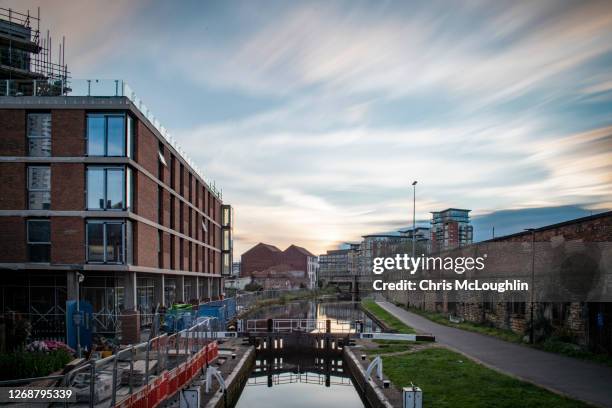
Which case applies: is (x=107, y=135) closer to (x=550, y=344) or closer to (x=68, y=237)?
(x=68, y=237)

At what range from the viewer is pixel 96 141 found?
27.5 m

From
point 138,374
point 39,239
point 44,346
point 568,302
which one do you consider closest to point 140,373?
point 138,374

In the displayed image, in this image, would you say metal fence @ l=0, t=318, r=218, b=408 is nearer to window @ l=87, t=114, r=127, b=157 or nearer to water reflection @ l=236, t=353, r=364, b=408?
water reflection @ l=236, t=353, r=364, b=408

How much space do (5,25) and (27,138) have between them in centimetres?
2070

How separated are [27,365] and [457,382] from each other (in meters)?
13.3

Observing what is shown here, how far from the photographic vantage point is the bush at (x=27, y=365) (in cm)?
1440

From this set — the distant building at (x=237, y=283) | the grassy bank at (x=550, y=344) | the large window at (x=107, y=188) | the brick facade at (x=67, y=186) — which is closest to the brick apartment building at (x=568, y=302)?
the grassy bank at (x=550, y=344)

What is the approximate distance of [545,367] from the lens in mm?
19062

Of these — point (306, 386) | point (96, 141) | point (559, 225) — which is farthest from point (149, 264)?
point (559, 225)

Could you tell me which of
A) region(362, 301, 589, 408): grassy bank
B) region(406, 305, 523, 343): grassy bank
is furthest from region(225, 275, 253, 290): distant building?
region(362, 301, 589, 408): grassy bank

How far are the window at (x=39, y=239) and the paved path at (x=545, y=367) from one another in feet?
71.9

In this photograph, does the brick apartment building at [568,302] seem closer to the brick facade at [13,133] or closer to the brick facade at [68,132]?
the brick facade at [68,132]

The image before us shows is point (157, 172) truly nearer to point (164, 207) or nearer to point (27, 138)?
A: point (164, 207)

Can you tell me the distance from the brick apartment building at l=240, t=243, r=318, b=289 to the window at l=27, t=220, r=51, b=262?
275ft
